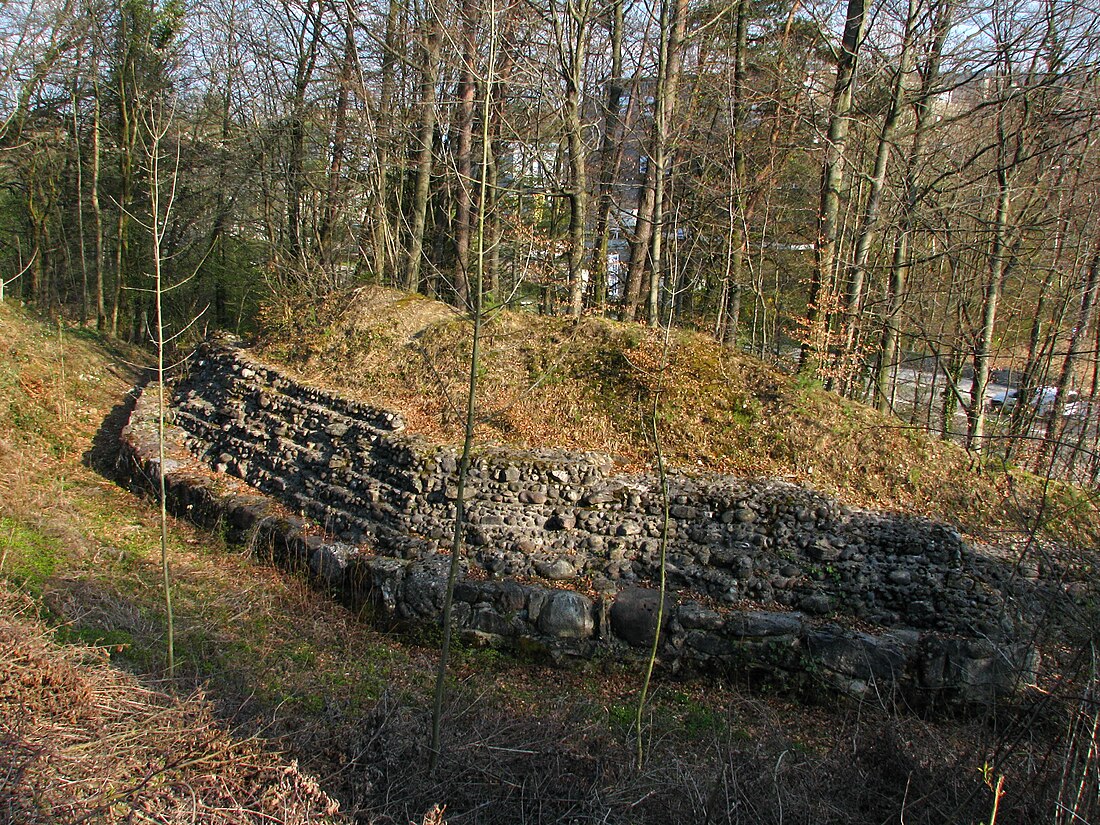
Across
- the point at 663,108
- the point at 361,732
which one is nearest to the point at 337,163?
the point at 663,108

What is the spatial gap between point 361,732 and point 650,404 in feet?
20.8

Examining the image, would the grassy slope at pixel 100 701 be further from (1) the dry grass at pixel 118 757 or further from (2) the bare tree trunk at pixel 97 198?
(2) the bare tree trunk at pixel 97 198

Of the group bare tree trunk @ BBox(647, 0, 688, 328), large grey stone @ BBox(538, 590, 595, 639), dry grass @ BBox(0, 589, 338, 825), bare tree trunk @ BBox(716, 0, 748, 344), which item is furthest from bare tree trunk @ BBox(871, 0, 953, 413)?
dry grass @ BBox(0, 589, 338, 825)

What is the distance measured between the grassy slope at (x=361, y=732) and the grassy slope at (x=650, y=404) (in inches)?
113

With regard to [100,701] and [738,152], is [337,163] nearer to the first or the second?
[738,152]

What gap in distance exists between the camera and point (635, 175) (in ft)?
53.3

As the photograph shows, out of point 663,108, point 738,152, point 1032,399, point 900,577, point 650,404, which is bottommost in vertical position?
point 900,577

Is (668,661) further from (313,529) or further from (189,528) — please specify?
(189,528)

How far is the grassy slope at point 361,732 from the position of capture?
3.71 m

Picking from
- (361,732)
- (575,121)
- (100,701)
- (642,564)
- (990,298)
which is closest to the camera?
(100,701)

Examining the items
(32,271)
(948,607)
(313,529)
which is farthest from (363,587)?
(32,271)

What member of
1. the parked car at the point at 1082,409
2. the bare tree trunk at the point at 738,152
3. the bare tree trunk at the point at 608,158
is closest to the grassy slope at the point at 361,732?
the parked car at the point at 1082,409

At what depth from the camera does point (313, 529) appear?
8633mm

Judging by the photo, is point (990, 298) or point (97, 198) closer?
point (990, 298)
